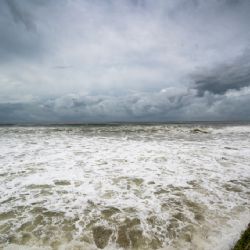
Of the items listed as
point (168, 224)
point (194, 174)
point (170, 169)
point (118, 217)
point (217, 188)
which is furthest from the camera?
point (170, 169)

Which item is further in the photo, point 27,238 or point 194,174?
point 194,174

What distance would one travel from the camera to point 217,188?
629 cm

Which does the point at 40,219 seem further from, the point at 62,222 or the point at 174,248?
the point at 174,248

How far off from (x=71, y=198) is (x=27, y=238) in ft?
6.17

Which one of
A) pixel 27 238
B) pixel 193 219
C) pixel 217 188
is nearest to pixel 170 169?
pixel 217 188

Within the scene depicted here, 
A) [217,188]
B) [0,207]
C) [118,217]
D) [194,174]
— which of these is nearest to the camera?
[118,217]

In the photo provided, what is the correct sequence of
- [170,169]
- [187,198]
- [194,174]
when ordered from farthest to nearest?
[170,169]
[194,174]
[187,198]

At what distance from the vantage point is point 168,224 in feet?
14.1

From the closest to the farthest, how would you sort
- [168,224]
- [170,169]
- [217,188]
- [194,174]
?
[168,224]
[217,188]
[194,174]
[170,169]

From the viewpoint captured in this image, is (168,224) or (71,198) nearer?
(168,224)

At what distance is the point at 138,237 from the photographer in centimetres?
382

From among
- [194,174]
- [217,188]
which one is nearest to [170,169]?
[194,174]

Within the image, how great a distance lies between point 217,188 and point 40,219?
17.9 ft

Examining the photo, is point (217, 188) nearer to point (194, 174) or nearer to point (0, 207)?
point (194, 174)
